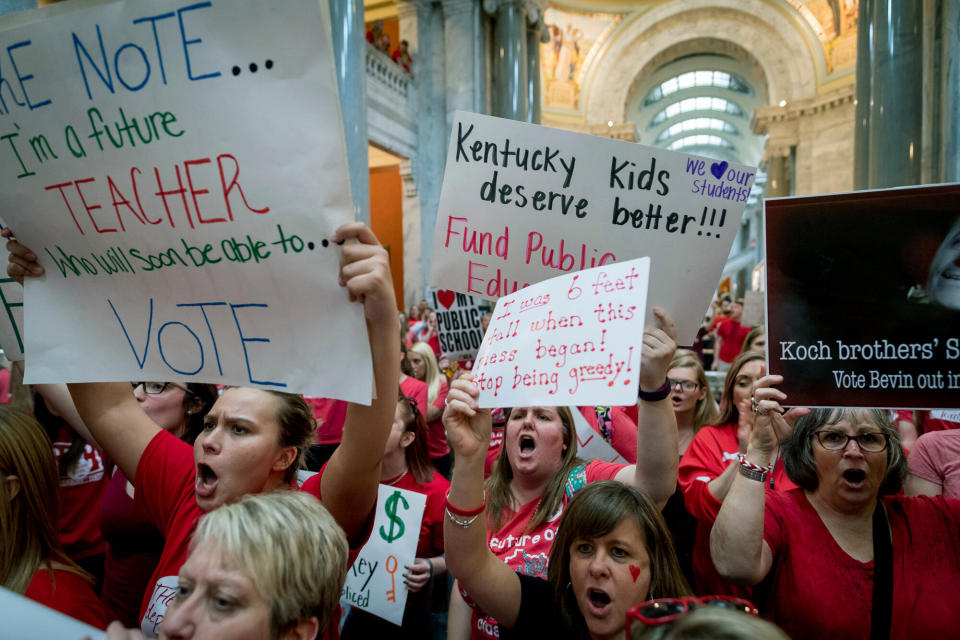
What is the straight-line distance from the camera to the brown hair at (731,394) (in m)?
2.90

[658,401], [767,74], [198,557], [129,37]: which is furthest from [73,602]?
[767,74]

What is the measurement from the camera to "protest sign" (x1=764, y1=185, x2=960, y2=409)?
5.80 ft

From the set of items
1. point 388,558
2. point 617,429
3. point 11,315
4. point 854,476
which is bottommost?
point 388,558

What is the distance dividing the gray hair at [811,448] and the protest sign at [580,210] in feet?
1.70

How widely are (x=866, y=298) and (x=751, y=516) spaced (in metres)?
0.74

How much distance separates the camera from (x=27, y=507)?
5.54 ft

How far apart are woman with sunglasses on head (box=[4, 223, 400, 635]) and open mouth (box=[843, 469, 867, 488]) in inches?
55.3

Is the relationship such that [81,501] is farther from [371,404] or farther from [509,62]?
[509,62]

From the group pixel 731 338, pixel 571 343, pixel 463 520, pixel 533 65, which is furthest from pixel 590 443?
pixel 533 65

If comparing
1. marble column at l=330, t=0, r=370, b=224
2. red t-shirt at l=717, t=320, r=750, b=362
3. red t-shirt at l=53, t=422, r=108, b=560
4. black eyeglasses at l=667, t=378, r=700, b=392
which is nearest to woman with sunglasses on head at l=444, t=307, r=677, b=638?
black eyeglasses at l=667, t=378, r=700, b=392

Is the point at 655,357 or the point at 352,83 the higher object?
the point at 352,83

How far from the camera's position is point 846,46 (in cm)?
2156

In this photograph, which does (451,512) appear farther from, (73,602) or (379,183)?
(379,183)

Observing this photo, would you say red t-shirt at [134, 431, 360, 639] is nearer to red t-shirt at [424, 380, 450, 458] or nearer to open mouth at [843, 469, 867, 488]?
open mouth at [843, 469, 867, 488]
